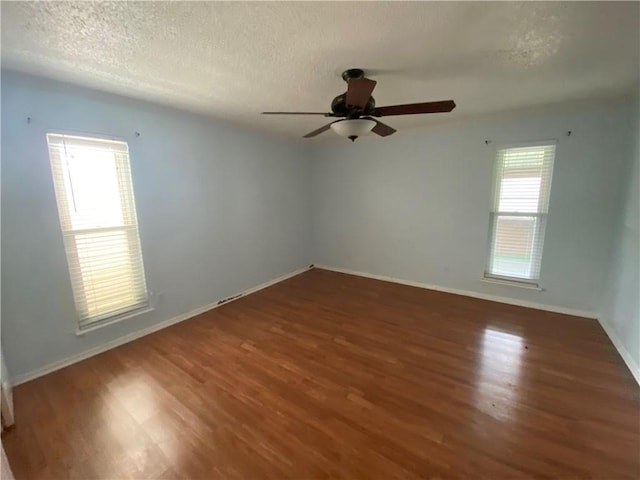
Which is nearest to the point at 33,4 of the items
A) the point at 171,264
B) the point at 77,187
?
the point at 77,187

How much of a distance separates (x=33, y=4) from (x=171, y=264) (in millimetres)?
2349

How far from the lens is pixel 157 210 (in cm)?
297

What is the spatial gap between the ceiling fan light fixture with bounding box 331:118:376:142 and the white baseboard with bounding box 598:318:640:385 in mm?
2858

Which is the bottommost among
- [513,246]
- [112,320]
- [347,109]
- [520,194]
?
[112,320]

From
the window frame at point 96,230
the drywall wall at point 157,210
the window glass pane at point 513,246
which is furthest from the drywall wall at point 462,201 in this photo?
the window frame at point 96,230

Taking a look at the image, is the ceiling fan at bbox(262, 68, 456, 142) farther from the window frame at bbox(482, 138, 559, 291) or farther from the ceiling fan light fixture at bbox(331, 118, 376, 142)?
the window frame at bbox(482, 138, 559, 291)

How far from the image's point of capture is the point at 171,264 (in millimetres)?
3148

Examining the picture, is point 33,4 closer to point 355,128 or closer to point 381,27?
point 381,27

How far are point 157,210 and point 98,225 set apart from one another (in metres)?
0.54

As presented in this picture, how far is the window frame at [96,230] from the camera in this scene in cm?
233

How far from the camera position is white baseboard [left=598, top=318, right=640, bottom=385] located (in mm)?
2152

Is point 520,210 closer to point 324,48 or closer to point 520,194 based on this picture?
point 520,194

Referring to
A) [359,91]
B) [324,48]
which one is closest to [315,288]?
[359,91]

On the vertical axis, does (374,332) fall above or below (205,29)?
below
